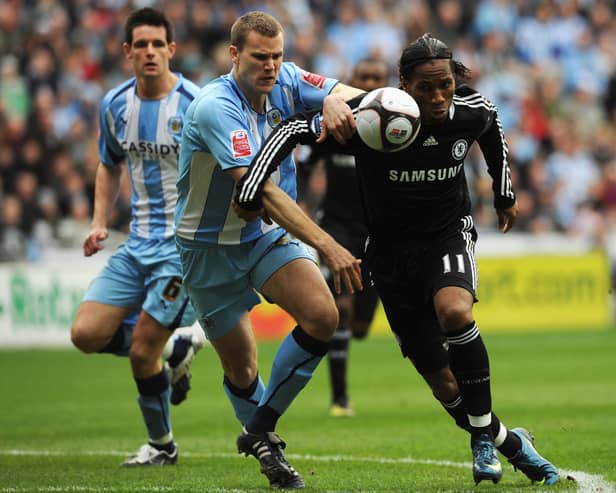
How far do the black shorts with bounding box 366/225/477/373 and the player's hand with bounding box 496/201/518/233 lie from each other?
25cm

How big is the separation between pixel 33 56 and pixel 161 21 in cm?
1271

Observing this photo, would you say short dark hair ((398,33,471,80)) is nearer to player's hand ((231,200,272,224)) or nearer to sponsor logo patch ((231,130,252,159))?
sponsor logo patch ((231,130,252,159))

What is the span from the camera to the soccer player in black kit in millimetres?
6238

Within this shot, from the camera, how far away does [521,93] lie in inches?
973

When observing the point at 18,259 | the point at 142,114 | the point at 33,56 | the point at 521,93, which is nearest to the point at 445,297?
the point at 142,114

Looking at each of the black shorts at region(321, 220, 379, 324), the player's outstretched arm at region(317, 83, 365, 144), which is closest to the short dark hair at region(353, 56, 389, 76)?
the black shorts at region(321, 220, 379, 324)

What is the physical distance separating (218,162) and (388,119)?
100 cm

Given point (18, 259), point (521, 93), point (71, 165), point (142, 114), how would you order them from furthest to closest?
1. point (521, 93)
2. point (71, 165)
3. point (18, 259)
4. point (142, 114)

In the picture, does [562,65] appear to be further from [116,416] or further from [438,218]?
[438,218]

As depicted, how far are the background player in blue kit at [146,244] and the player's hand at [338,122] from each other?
2174 millimetres

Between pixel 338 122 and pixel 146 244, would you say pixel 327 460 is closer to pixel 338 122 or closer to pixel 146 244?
pixel 146 244

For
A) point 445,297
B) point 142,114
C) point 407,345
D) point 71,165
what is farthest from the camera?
point 71,165

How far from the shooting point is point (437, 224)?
6602 mm

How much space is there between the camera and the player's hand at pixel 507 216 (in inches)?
271
